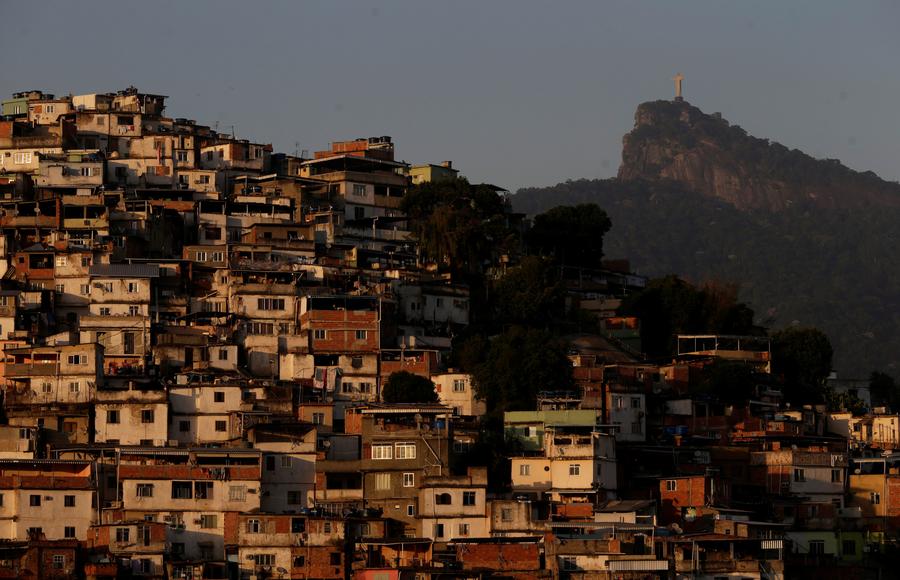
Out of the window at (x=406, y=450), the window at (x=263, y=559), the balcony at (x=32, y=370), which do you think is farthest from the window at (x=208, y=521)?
the balcony at (x=32, y=370)

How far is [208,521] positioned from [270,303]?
52.9ft

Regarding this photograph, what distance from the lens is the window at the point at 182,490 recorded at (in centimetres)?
5331

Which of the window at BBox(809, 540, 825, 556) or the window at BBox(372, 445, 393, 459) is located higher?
the window at BBox(372, 445, 393, 459)

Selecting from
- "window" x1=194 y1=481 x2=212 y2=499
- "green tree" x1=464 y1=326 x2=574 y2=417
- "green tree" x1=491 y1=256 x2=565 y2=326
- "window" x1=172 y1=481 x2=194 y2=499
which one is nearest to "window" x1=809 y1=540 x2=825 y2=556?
"green tree" x1=464 y1=326 x2=574 y2=417

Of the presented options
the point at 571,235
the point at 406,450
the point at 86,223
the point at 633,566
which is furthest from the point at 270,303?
the point at 633,566

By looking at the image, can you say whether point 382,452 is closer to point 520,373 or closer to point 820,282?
point 520,373

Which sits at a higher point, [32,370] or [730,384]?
[32,370]

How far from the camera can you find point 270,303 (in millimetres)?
68125

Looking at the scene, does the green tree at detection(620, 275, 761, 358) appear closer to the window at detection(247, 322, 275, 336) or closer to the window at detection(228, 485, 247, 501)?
the window at detection(247, 322, 275, 336)

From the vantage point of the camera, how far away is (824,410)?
72312mm

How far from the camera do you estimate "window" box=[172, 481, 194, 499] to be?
5331cm

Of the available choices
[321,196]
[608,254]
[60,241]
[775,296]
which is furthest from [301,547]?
[608,254]

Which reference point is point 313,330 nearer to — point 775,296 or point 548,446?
point 548,446

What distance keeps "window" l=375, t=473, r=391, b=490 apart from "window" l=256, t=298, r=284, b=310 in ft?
45.5
